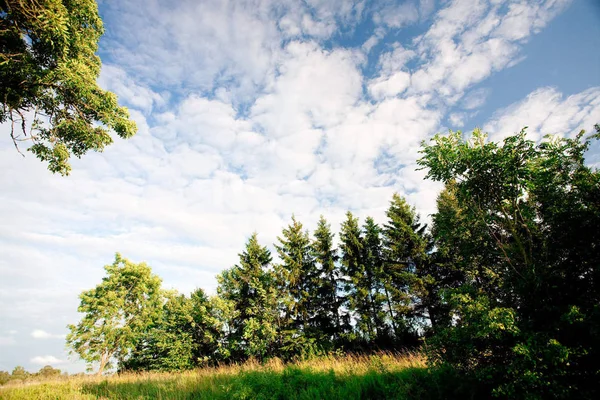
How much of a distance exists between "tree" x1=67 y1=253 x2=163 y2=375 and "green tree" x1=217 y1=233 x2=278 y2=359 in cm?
1347

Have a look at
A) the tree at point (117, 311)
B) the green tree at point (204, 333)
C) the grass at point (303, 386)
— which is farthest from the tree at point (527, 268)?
the tree at point (117, 311)

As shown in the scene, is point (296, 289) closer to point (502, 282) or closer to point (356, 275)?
point (356, 275)

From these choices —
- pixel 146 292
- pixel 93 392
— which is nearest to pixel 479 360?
pixel 93 392

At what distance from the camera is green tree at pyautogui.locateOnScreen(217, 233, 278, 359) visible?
2103cm

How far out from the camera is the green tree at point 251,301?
2103 cm

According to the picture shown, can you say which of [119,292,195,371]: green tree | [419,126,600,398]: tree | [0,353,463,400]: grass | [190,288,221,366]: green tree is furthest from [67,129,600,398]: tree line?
[119,292,195,371]: green tree

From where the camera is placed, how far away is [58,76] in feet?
21.6

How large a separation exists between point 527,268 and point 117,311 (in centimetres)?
3916

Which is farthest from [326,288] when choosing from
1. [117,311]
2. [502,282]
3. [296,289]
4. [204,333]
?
[117,311]

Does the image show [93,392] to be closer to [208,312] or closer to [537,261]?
[537,261]

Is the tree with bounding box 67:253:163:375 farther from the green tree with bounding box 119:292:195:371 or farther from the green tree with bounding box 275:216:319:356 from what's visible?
the green tree with bounding box 275:216:319:356

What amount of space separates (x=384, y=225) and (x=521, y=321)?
19.1m

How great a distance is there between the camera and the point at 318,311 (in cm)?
2364

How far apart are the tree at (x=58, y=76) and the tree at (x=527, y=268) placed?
33.3ft
